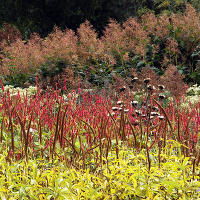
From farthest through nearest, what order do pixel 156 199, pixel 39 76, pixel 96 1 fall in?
pixel 96 1, pixel 39 76, pixel 156 199

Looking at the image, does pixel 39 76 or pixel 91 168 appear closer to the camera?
pixel 91 168

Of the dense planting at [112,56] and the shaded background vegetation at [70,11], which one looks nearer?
the dense planting at [112,56]

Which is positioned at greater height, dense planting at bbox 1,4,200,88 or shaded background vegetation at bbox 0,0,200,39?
shaded background vegetation at bbox 0,0,200,39

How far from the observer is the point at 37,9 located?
1454 centimetres

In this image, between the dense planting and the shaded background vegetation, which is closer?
the dense planting

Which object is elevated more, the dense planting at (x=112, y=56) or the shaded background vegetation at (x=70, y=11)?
the shaded background vegetation at (x=70, y=11)

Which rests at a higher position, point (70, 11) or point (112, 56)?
point (70, 11)

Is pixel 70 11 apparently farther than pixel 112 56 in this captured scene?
Yes

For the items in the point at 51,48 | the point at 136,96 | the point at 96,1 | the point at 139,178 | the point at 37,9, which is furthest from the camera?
the point at 37,9

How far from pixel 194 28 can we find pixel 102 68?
307cm

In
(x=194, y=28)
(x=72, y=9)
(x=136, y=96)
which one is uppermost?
(x=72, y=9)

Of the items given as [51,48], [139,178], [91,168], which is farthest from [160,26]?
[139,178]

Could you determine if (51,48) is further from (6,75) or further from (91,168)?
(91,168)

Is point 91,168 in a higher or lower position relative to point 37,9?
lower
